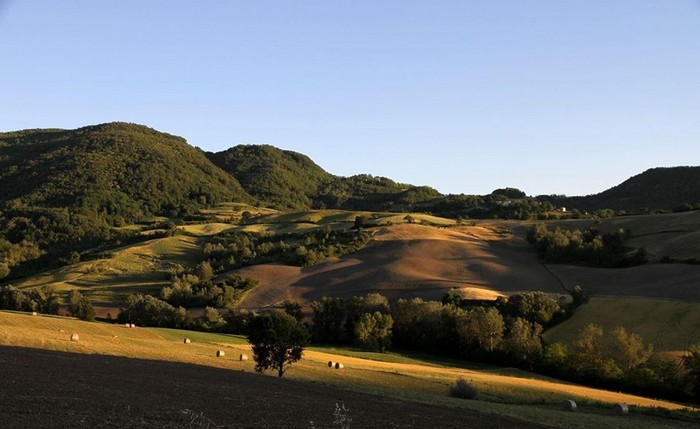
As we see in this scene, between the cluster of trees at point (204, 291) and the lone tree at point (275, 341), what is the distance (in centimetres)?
5134

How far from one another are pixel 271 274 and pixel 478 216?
81.3 meters

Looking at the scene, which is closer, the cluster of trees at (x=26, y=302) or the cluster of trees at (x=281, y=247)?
the cluster of trees at (x=26, y=302)

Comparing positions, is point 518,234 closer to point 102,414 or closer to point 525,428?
point 525,428

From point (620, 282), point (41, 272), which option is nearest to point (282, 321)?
point (620, 282)

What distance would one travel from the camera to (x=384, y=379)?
43.5 m

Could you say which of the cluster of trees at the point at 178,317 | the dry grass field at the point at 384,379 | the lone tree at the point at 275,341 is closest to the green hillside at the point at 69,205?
the cluster of trees at the point at 178,317

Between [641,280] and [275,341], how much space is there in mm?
60731

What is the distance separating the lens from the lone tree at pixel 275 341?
1646 inches

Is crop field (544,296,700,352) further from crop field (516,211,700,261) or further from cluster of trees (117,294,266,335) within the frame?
cluster of trees (117,294,266,335)

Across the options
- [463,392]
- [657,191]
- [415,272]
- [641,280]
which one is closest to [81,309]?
[415,272]

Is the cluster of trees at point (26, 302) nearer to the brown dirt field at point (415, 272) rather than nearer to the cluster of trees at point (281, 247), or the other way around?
the brown dirt field at point (415, 272)

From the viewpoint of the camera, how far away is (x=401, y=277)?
94688 mm

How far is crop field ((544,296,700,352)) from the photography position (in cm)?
6256

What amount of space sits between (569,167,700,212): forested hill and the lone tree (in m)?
140
